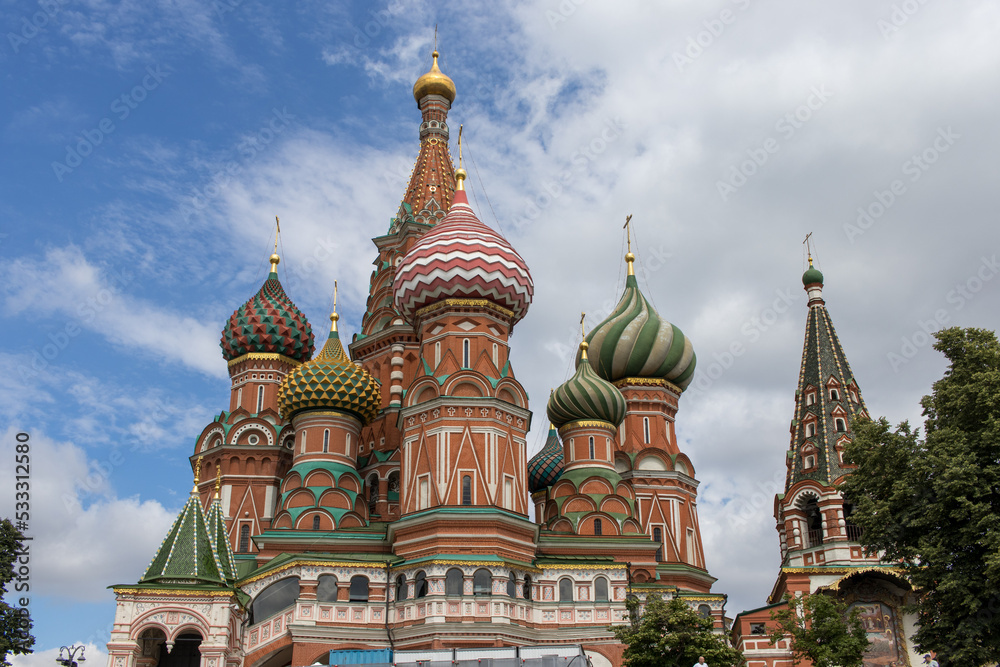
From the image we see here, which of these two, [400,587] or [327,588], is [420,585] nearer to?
[400,587]

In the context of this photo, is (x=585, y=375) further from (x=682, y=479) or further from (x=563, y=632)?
(x=563, y=632)

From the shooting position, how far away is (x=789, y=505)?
109 ft

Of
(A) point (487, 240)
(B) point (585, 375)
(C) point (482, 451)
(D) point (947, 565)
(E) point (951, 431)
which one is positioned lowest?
(D) point (947, 565)

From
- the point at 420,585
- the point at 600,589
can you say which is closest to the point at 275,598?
the point at 420,585

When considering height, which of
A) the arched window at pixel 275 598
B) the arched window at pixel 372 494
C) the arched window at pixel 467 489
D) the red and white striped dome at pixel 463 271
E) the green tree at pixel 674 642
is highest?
the red and white striped dome at pixel 463 271

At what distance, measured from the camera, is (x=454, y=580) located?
27.2 metres

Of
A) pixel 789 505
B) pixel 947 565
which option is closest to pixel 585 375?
pixel 789 505

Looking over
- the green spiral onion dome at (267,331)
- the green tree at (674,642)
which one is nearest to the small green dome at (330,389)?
the green spiral onion dome at (267,331)

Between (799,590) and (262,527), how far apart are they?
18.0 metres

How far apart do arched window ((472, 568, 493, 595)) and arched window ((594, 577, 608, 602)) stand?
325cm

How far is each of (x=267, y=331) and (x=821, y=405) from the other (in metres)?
20.4

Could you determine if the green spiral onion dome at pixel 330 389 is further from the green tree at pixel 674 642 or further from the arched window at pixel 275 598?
the green tree at pixel 674 642

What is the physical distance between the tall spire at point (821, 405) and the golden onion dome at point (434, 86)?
59.1 ft

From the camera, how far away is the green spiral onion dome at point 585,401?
113 ft
